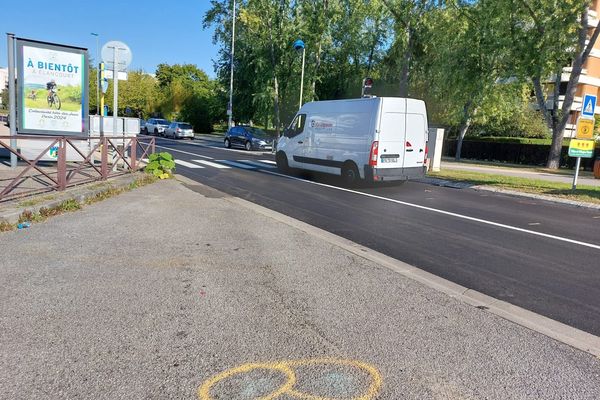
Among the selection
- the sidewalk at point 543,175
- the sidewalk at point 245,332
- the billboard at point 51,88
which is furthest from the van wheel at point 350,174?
the sidewalk at point 543,175

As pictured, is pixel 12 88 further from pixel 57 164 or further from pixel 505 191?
pixel 505 191

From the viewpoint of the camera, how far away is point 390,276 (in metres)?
5.07

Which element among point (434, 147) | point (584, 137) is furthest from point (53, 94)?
point (584, 137)

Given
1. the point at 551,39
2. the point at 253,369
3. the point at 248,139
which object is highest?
the point at 551,39

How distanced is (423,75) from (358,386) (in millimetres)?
36208

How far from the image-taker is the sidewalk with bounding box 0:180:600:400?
9.38ft

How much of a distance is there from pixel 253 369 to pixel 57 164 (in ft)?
24.0

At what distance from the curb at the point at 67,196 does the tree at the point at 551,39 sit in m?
19.2

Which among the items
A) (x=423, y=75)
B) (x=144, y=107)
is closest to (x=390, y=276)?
(x=423, y=75)

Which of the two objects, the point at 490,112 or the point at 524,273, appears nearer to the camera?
the point at 524,273

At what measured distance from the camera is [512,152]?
31.3 metres

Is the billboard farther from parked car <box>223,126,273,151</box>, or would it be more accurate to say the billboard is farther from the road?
parked car <box>223,126,273,151</box>

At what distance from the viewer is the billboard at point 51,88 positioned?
37.0 feet

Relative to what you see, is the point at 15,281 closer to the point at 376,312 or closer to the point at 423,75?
the point at 376,312
